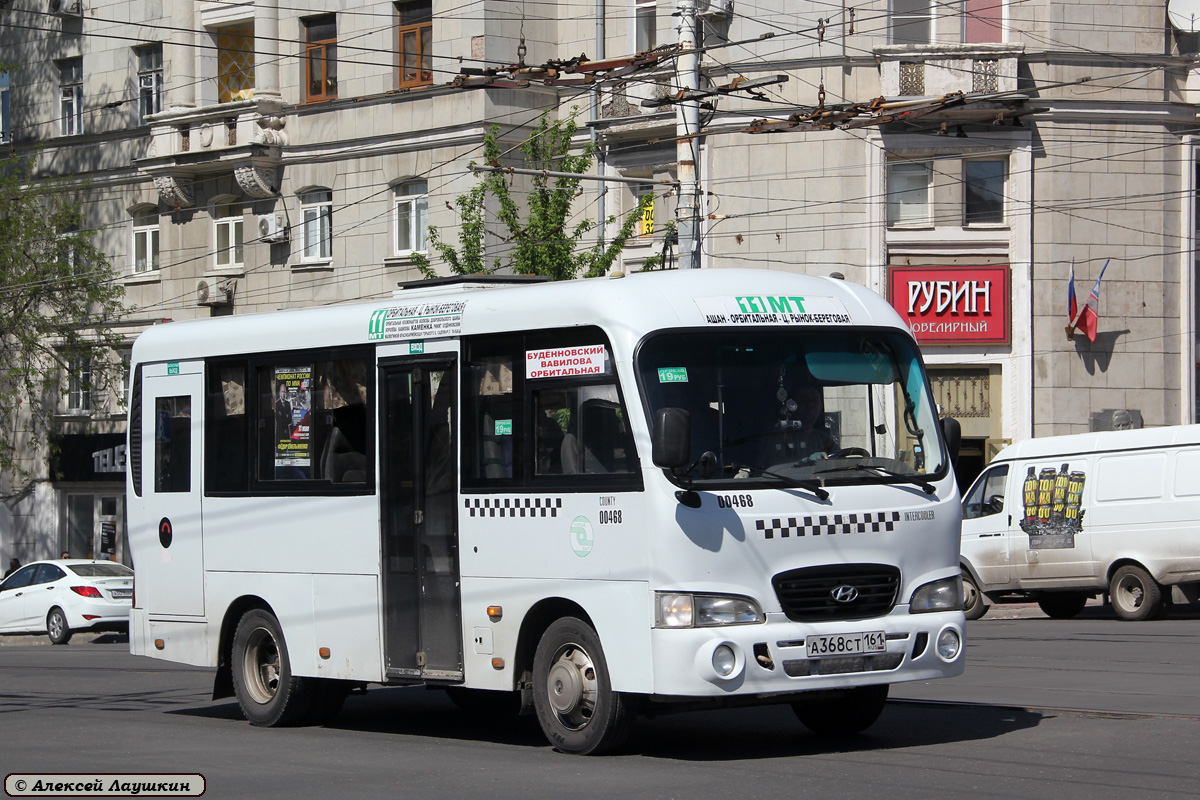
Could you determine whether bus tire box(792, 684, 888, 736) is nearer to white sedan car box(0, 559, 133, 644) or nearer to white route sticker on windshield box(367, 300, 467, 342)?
white route sticker on windshield box(367, 300, 467, 342)

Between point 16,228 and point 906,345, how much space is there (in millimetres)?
29021

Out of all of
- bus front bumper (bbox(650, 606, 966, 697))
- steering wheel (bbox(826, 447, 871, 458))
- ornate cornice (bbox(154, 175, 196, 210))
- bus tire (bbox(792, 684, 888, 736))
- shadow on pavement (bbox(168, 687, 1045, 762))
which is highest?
ornate cornice (bbox(154, 175, 196, 210))

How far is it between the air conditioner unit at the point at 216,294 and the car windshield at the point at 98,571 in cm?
1074

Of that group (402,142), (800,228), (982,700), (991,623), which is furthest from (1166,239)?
(982,700)

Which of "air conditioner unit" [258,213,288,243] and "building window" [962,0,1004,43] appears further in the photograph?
"air conditioner unit" [258,213,288,243]

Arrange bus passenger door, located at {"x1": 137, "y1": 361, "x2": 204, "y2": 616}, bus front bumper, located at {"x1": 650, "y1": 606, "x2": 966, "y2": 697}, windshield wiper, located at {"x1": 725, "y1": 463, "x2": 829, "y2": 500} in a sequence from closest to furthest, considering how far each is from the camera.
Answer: bus front bumper, located at {"x1": 650, "y1": 606, "x2": 966, "y2": 697} < windshield wiper, located at {"x1": 725, "y1": 463, "x2": 829, "y2": 500} < bus passenger door, located at {"x1": 137, "y1": 361, "x2": 204, "y2": 616}

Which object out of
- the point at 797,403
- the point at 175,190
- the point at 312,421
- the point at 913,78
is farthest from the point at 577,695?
the point at 175,190

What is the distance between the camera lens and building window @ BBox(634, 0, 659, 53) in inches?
1280

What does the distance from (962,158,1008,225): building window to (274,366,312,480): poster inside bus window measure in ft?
65.8

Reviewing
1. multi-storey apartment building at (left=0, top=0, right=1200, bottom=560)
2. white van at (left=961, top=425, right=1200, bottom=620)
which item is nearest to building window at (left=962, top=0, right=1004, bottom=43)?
multi-storey apartment building at (left=0, top=0, right=1200, bottom=560)

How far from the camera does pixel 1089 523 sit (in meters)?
21.8

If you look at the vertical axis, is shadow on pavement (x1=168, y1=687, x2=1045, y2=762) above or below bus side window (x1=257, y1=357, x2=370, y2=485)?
below

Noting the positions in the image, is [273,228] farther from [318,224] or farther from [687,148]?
[687,148]

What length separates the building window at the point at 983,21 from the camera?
30.2 m
